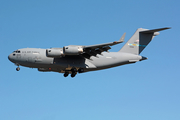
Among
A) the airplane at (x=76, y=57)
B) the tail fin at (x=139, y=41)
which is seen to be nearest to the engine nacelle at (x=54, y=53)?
the airplane at (x=76, y=57)

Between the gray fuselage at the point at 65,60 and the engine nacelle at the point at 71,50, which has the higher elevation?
the engine nacelle at the point at 71,50

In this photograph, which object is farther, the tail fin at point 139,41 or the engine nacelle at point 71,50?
the tail fin at point 139,41

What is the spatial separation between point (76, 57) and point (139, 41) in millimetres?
5678

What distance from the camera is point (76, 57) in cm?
2081

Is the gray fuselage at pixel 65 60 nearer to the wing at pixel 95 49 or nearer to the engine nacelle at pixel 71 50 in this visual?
the wing at pixel 95 49

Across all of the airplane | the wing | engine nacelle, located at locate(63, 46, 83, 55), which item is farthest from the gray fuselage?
engine nacelle, located at locate(63, 46, 83, 55)

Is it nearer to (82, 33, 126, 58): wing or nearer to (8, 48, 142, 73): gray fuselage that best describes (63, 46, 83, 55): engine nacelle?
(82, 33, 126, 58): wing

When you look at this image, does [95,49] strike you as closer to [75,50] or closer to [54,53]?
[75,50]

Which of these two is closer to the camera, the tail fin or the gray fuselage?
the gray fuselage

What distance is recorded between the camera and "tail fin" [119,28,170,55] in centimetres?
2312

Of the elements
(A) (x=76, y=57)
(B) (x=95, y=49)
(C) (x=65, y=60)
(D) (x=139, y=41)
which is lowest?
(C) (x=65, y=60)

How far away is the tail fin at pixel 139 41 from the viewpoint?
23.1 metres

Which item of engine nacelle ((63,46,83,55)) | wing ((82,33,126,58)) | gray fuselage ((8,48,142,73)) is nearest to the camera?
wing ((82,33,126,58))

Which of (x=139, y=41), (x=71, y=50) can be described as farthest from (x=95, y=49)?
(x=139, y=41)
